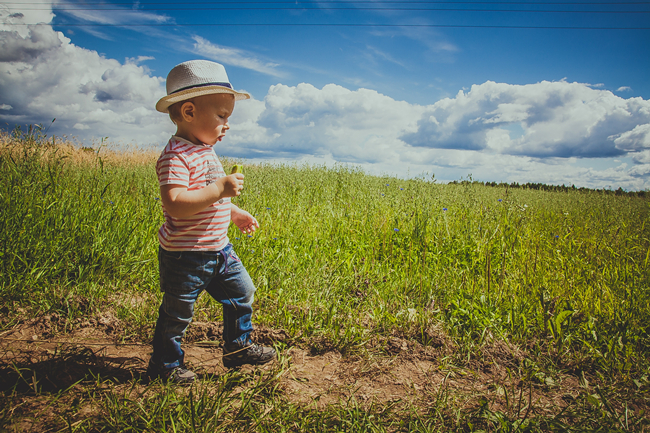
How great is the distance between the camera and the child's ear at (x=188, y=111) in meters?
1.68

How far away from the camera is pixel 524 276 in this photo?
3.17 m

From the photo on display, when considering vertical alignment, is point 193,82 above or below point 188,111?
above

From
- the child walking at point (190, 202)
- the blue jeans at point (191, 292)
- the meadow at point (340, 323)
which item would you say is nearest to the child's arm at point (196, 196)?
the child walking at point (190, 202)

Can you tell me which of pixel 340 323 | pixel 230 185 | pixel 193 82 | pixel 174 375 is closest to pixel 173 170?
pixel 230 185

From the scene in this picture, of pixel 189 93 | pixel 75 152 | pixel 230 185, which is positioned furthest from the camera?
pixel 75 152

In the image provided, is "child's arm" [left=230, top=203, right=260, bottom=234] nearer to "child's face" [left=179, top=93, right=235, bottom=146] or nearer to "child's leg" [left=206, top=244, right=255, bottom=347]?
"child's leg" [left=206, top=244, right=255, bottom=347]

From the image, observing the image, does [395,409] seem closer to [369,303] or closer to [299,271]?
[369,303]

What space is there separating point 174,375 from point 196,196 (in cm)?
101

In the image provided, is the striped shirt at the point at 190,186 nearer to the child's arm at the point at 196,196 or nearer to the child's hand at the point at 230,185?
the child's arm at the point at 196,196

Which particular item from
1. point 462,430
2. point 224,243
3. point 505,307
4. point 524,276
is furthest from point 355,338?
point 524,276

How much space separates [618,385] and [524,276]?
1.26 m

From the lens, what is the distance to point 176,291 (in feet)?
5.60

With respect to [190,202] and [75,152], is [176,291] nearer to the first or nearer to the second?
[190,202]

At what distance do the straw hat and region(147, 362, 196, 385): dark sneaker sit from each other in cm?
143
